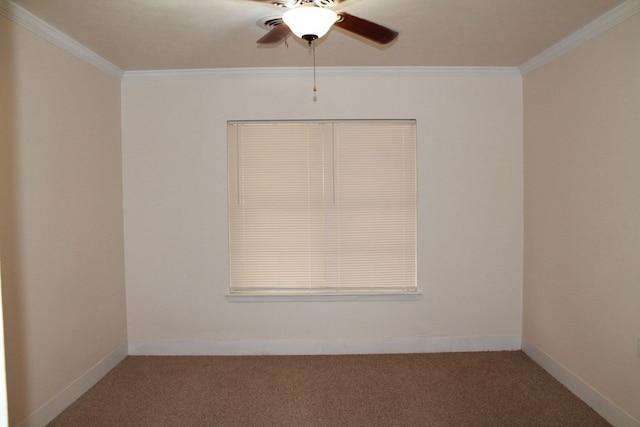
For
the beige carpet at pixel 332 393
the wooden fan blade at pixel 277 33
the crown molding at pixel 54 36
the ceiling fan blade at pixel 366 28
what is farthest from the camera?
the beige carpet at pixel 332 393

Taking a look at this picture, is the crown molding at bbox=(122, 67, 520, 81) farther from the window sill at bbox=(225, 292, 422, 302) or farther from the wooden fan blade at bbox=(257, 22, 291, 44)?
the window sill at bbox=(225, 292, 422, 302)

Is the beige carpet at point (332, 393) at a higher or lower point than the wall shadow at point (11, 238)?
lower

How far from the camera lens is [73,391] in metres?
2.88

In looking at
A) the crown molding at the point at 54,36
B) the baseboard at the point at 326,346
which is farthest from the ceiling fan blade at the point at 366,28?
the baseboard at the point at 326,346

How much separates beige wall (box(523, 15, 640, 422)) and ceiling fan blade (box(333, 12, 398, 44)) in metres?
1.48

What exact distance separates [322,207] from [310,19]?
76.4 inches

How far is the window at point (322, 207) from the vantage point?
363cm

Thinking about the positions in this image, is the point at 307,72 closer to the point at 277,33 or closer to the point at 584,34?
the point at 277,33

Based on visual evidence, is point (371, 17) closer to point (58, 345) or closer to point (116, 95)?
point (116, 95)

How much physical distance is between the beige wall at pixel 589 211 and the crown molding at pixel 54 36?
3.53 m

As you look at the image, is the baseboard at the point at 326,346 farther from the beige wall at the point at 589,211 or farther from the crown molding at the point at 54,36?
the crown molding at the point at 54,36

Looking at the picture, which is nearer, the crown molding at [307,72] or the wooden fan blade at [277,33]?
the wooden fan blade at [277,33]

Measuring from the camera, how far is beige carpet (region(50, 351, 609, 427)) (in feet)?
8.66

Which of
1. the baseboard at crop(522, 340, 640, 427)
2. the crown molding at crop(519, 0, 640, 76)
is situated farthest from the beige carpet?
the crown molding at crop(519, 0, 640, 76)
